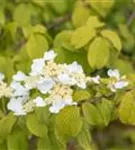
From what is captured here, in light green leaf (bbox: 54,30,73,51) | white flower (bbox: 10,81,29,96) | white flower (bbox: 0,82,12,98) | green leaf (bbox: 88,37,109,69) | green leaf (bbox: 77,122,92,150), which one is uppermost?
light green leaf (bbox: 54,30,73,51)

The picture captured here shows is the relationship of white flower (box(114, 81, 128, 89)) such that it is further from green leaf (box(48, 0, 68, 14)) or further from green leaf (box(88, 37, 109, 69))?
green leaf (box(48, 0, 68, 14))

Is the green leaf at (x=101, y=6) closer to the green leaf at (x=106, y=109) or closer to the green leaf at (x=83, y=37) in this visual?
the green leaf at (x=83, y=37)

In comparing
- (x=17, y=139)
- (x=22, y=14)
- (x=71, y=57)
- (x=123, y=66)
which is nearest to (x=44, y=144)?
(x=17, y=139)

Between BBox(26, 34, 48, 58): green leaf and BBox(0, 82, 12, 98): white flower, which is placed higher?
BBox(26, 34, 48, 58): green leaf

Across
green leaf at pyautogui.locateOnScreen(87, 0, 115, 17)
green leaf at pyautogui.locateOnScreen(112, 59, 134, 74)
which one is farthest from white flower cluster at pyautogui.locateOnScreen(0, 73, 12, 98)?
green leaf at pyautogui.locateOnScreen(87, 0, 115, 17)

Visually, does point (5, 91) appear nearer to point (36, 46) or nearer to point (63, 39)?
point (36, 46)

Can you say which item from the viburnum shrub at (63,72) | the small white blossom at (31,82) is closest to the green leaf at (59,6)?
the viburnum shrub at (63,72)

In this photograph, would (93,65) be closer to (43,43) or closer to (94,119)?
(43,43)

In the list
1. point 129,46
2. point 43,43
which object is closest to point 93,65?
point 43,43

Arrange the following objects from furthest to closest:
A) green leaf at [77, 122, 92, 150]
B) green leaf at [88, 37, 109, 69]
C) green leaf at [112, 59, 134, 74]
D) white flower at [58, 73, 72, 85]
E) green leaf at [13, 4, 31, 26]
Answer: green leaf at [13, 4, 31, 26], green leaf at [112, 59, 134, 74], green leaf at [88, 37, 109, 69], green leaf at [77, 122, 92, 150], white flower at [58, 73, 72, 85]
